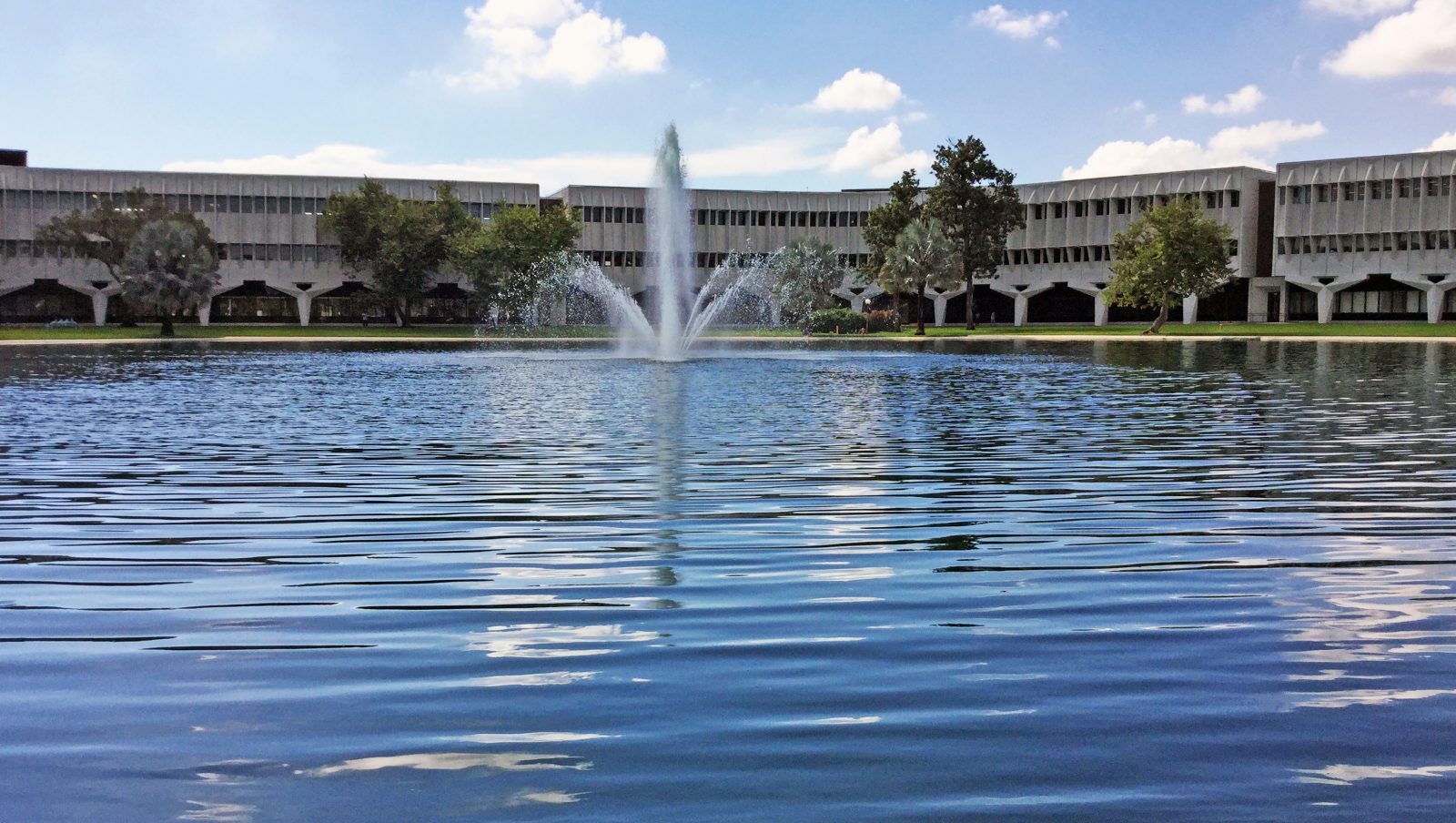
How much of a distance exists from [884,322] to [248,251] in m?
54.5

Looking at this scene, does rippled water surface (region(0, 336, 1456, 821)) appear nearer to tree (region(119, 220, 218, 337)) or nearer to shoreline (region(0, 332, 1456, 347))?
shoreline (region(0, 332, 1456, 347))

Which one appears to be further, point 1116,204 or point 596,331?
point 1116,204

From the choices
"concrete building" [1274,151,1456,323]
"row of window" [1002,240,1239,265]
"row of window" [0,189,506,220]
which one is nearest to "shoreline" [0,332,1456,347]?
"concrete building" [1274,151,1456,323]

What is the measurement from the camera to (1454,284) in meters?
94.5

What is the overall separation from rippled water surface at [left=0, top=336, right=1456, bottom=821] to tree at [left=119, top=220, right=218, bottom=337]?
253 feet

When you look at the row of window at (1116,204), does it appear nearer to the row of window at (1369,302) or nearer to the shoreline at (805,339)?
the row of window at (1369,302)

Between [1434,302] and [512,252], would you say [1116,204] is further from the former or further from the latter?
[512,252]

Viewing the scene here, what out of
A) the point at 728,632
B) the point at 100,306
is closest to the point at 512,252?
the point at 100,306

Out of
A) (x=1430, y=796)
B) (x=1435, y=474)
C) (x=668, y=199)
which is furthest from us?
(x=668, y=199)

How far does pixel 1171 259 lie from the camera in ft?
285

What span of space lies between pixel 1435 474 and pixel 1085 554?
25.7ft

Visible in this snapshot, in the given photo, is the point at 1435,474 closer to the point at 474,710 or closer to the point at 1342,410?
the point at 1342,410

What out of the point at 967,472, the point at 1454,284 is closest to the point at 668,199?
the point at 967,472

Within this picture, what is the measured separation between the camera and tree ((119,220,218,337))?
9000 centimetres
